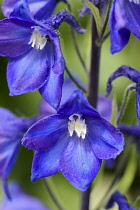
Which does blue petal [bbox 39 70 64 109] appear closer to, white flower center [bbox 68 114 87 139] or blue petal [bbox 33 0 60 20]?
white flower center [bbox 68 114 87 139]

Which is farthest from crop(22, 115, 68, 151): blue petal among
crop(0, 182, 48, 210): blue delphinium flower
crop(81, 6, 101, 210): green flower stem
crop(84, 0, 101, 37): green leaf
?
crop(0, 182, 48, 210): blue delphinium flower

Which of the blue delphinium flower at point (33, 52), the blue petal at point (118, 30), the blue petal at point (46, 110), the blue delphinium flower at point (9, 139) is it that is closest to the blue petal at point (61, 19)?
the blue delphinium flower at point (33, 52)

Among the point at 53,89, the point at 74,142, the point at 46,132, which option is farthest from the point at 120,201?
the point at 53,89

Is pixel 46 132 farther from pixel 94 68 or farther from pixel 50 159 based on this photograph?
pixel 94 68

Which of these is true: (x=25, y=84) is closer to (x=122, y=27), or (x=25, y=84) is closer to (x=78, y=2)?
(x=122, y=27)

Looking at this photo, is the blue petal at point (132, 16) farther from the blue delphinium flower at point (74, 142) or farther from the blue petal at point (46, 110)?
the blue petal at point (46, 110)

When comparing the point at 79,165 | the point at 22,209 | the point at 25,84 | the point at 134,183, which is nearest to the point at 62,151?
the point at 79,165
